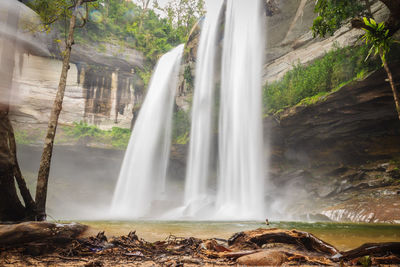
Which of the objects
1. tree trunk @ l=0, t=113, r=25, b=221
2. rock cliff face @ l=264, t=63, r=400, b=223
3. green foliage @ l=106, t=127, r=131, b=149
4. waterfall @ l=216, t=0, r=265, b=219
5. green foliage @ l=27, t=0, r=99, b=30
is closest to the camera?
tree trunk @ l=0, t=113, r=25, b=221

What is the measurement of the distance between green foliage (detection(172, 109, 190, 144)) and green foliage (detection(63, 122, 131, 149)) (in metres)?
5.70

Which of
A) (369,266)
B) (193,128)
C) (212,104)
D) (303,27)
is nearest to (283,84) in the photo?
(303,27)

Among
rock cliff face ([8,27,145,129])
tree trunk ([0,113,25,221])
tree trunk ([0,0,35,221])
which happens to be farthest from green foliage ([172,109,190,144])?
tree trunk ([0,113,25,221])

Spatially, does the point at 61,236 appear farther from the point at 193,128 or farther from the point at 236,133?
the point at 193,128

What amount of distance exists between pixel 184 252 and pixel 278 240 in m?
1.35

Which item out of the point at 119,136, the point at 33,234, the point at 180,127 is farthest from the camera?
the point at 119,136

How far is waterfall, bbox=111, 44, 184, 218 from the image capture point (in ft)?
69.0

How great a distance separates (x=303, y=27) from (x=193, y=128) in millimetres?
11834

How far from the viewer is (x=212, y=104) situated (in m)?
20.5

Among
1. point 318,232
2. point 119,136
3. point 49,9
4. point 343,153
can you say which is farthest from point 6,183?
point 119,136

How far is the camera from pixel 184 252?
2.83m

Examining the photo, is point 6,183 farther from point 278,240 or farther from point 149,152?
point 149,152

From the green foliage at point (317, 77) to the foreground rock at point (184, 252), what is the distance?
12.3 m

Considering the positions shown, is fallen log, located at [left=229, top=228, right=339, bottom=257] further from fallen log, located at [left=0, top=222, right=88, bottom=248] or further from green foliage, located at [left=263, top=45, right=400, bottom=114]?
green foliage, located at [left=263, top=45, right=400, bottom=114]
